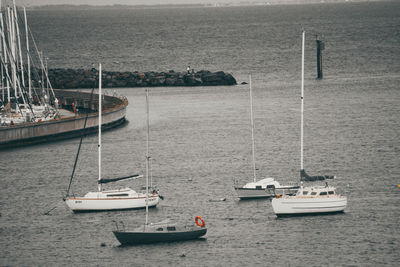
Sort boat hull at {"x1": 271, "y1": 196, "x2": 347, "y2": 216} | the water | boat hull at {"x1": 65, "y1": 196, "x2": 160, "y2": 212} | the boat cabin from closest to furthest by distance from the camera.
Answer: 1. the water
2. boat hull at {"x1": 271, "y1": 196, "x2": 347, "y2": 216}
3. the boat cabin
4. boat hull at {"x1": 65, "y1": 196, "x2": 160, "y2": 212}

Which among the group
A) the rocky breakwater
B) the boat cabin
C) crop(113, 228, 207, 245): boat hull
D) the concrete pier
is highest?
the rocky breakwater

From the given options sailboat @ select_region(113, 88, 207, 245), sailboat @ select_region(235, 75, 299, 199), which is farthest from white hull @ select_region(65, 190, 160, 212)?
sailboat @ select_region(235, 75, 299, 199)

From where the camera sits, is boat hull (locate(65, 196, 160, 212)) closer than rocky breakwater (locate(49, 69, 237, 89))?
Yes

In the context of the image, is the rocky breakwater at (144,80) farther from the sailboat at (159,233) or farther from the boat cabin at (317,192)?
the sailboat at (159,233)

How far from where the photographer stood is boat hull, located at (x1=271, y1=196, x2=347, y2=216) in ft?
158

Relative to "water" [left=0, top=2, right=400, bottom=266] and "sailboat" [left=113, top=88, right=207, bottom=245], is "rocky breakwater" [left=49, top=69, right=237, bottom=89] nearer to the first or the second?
"water" [left=0, top=2, right=400, bottom=266]

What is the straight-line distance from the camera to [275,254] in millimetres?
42219

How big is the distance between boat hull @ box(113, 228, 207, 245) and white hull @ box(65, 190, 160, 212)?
20.8 feet

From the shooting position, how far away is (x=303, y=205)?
4822 centimetres

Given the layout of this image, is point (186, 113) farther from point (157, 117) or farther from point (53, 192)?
point (53, 192)

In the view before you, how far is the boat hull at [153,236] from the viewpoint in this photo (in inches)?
1720

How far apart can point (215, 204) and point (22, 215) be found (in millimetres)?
13242

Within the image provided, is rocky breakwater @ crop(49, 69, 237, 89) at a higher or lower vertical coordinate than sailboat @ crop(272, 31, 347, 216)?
higher

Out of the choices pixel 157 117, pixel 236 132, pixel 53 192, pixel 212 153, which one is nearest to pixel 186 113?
pixel 157 117
